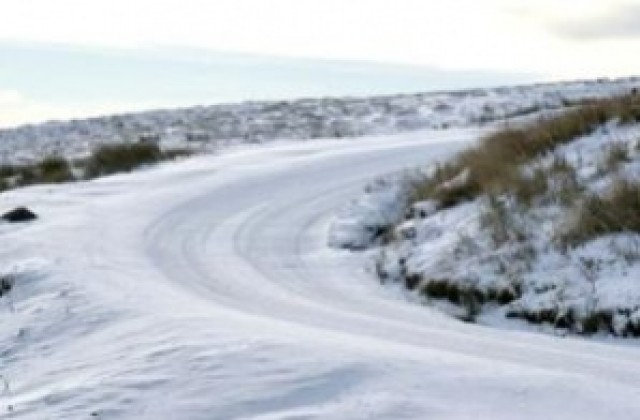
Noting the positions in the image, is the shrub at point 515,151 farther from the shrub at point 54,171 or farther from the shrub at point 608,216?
the shrub at point 54,171

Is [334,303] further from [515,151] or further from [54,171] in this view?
[54,171]

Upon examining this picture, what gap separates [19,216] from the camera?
18688 millimetres

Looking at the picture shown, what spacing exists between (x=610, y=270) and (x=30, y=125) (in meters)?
50.0

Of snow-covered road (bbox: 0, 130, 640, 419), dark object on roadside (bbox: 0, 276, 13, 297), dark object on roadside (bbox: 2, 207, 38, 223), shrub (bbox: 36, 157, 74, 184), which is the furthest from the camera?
shrub (bbox: 36, 157, 74, 184)

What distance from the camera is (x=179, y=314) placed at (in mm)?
11211

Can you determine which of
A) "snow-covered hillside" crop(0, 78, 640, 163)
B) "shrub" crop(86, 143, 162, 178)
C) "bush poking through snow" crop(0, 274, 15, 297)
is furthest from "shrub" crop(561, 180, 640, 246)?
"snow-covered hillside" crop(0, 78, 640, 163)

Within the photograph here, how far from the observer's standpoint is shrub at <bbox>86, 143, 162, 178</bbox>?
2733 cm

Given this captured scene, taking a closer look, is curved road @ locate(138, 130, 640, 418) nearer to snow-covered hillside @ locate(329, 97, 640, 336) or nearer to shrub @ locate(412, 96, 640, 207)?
snow-covered hillside @ locate(329, 97, 640, 336)

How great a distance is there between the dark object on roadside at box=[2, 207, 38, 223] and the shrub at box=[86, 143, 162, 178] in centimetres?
800

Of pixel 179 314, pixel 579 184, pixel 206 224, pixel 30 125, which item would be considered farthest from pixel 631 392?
pixel 30 125

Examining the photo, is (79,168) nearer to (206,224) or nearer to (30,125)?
(206,224)

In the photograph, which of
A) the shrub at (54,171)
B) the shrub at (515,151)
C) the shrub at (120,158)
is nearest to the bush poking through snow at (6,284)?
the shrub at (515,151)

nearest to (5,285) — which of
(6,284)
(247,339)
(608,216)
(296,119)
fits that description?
(6,284)

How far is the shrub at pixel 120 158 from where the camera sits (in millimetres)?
27328
